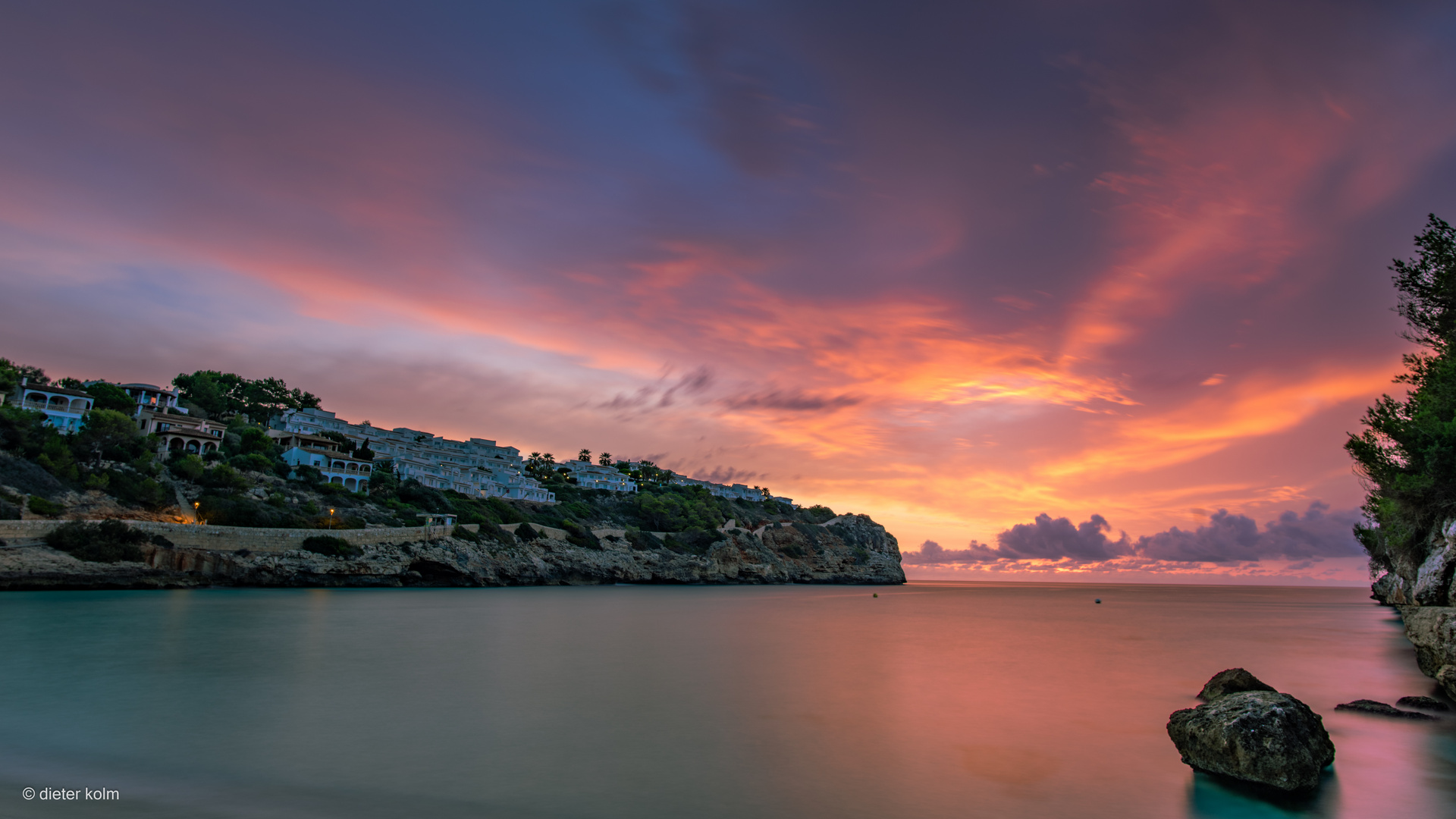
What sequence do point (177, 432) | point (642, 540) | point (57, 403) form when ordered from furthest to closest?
1. point (642, 540)
2. point (177, 432)
3. point (57, 403)

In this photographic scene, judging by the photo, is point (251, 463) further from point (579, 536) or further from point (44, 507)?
point (579, 536)

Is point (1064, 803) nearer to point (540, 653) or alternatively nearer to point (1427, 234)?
point (540, 653)

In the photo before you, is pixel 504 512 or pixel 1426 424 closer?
pixel 1426 424

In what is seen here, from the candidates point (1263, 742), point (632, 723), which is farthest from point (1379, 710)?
point (632, 723)

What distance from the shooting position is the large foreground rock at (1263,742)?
923 cm

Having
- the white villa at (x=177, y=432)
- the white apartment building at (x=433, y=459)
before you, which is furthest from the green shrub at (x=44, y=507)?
the white apartment building at (x=433, y=459)

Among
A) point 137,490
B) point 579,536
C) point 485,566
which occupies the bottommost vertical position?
point 485,566

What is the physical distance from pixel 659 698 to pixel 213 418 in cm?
10089

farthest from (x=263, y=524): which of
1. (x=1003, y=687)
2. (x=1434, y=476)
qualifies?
(x=1434, y=476)

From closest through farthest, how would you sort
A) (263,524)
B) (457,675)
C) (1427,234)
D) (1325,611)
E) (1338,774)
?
1. (1338,774)
2. (457,675)
3. (1427,234)
4. (263,524)
5. (1325,611)

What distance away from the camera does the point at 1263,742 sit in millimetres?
9289

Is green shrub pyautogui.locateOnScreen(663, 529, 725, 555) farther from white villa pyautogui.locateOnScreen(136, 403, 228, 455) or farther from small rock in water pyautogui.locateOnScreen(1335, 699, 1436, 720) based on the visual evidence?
small rock in water pyautogui.locateOnScreen(1335, 699, 1436, 720)

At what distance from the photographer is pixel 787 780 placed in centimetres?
1068

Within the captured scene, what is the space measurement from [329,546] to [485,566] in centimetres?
1696
